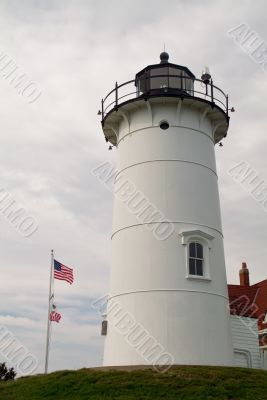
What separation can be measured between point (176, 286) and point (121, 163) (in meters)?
4.74

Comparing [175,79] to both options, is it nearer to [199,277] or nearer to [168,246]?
[168,246]

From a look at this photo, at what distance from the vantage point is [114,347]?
15656 mm

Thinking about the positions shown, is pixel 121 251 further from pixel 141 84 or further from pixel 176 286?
pixel 141 84

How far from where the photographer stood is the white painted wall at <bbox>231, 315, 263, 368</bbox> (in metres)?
18.1

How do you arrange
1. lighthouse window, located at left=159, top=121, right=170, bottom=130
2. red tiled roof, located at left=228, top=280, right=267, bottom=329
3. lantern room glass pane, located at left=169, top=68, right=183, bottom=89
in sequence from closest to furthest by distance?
Answer: lighthouse window, located at left=159, top=121, right=170, bottom=130 → lantern room glass pane, located at left=169, top=68, right=183, bottom=89 → red tiled roof, located at left=228, top=280, right=267, bottom=329

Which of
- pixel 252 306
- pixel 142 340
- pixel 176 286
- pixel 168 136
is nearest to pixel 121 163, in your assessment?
pixel 168 136

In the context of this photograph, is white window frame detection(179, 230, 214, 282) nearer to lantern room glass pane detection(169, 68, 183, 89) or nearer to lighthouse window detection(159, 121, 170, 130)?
lighthouse window detection(159, 121, 170, 130)

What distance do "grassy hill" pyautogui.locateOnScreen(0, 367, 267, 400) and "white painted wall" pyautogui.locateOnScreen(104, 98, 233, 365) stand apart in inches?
49.2

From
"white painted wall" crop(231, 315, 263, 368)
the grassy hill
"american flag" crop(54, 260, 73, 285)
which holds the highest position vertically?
"american flag" crop(54, 260, 73, 285)

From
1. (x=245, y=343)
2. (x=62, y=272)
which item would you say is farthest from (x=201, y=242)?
(x=62, y=272)

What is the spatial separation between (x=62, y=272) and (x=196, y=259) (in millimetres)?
6208

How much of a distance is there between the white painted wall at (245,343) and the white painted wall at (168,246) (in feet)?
8.48

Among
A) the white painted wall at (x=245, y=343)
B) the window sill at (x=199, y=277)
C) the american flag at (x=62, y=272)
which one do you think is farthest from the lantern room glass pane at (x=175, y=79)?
the white painted wall at (x=245, y=343)

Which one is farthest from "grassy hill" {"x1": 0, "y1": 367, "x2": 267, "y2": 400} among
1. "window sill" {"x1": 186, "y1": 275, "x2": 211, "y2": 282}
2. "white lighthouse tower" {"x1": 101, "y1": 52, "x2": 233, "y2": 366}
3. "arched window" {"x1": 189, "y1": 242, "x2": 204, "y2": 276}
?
"arched window" {"x1": 189, "y1": 242, "x2": 204, "y2": 276}
